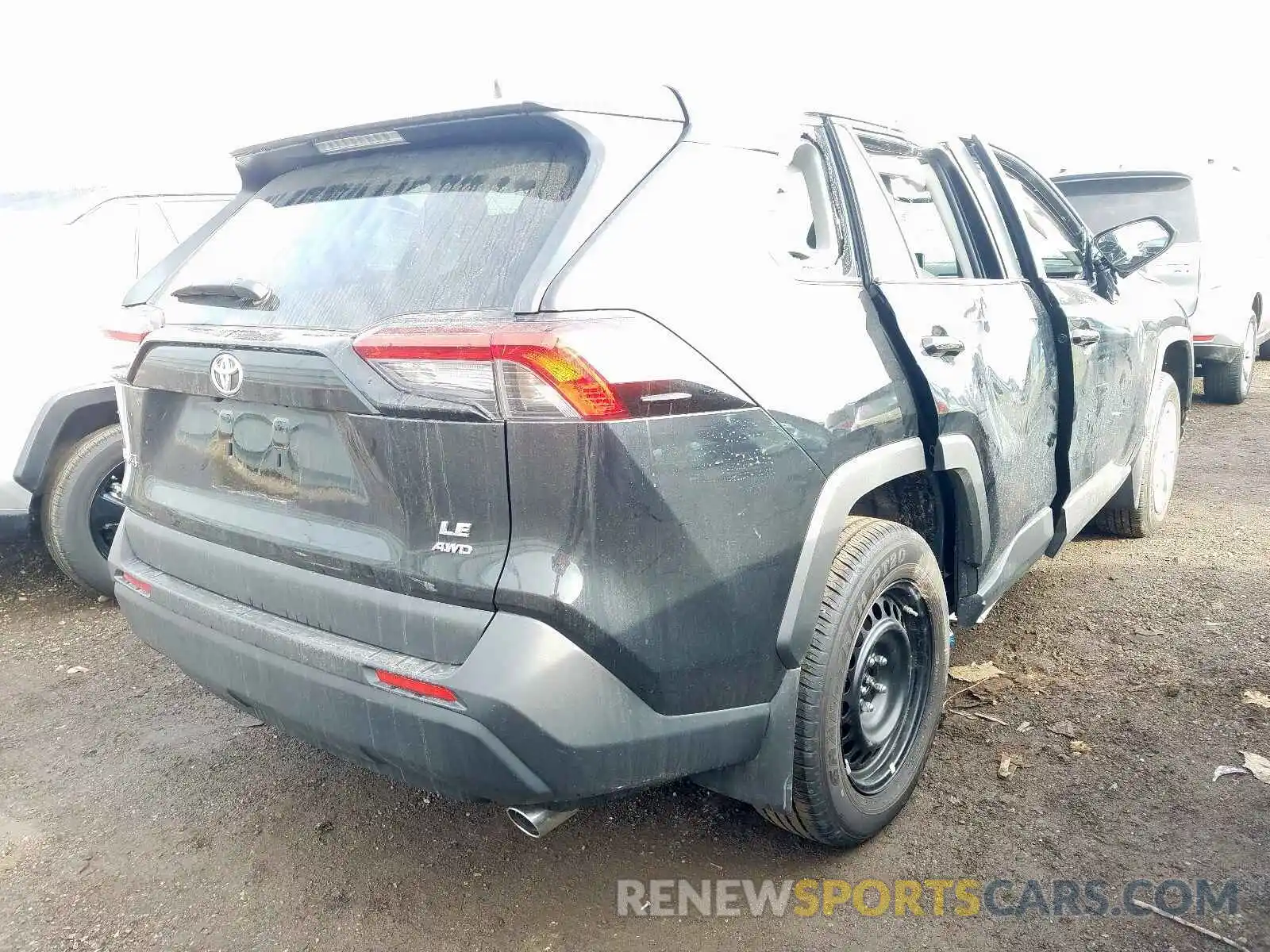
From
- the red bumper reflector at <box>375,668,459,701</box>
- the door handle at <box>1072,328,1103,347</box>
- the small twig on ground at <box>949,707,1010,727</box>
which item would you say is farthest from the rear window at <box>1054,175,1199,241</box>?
the red bumper reflector at <box>375,668,459,701</box>

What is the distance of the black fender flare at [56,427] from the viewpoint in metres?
4.02

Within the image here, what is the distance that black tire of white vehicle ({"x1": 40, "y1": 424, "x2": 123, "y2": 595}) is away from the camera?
4145 mm

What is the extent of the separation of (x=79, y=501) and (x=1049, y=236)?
13.6 ft

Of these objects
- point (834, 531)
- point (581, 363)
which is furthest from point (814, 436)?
point (581, 363)

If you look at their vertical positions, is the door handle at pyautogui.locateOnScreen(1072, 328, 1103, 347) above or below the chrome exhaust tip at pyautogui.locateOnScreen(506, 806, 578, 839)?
above

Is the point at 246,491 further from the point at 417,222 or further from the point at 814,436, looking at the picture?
the point at 814,436

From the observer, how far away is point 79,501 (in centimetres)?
417

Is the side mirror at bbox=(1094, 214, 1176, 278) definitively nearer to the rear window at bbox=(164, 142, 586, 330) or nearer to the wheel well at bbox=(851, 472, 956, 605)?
the wheel well at bbox=(851, 472, 956, 605)

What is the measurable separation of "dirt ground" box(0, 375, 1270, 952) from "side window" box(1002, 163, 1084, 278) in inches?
56.0

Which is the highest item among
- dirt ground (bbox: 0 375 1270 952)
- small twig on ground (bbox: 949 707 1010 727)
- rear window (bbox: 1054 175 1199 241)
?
rear window (bbox: 1054 175 1199 241)

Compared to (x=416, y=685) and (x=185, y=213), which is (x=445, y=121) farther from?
(x=185, y=213)

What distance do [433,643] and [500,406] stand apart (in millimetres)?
472

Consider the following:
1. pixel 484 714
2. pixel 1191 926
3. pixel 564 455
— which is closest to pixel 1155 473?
pixel 1191 926

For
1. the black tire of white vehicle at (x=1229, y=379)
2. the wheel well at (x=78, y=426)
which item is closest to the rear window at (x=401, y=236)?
the wheel well at (x=78, y=426)
